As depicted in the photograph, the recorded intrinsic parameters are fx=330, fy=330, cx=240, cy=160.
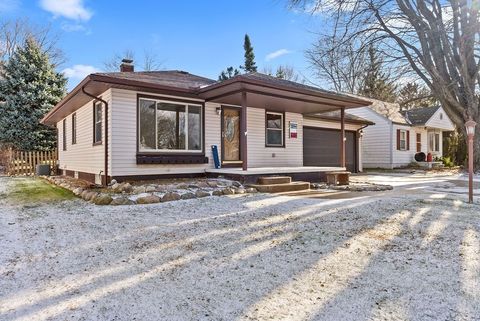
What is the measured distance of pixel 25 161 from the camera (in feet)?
47.9

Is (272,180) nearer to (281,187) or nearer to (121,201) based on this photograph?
(281,187)

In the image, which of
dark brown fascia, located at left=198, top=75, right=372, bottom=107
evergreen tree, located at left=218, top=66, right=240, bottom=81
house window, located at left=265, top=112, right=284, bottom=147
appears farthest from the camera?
evergreen tree, located at left=218, top=66, right=240, bottom=81

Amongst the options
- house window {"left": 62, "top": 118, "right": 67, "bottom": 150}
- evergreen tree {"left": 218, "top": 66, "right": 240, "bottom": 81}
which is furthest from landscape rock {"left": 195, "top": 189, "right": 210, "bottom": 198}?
evergreen tree {"left": 218, "top": 66, "right": 240, "bottom": 81}

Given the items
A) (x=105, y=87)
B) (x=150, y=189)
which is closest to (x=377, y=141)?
(x=150, y=189)

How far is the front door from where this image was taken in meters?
10.0

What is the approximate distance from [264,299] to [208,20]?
13.9m

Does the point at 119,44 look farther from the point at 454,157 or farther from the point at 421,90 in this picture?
the point at 454,157

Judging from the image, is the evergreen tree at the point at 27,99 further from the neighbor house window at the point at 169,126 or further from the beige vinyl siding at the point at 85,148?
the neighbor house window at the point at 169,126

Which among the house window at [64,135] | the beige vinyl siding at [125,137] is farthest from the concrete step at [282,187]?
the house window at [64,135]

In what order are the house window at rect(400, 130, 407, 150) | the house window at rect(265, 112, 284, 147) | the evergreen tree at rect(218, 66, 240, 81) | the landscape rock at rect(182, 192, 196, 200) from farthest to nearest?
1. the evergreen tree at rect(218, 66, 240, 81)
2. the house window at rect(400, 130, 407, 150)
3. the house window at rect(265, 112, 284, 147)
4. the landscape rock at rect(182, 192, 196, 200)

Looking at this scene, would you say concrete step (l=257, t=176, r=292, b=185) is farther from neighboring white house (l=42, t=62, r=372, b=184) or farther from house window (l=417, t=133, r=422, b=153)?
house window (l=417, t=133, r=422, b=153)

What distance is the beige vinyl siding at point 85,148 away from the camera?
8.73 meters

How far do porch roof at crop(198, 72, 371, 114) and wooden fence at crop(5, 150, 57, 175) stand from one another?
32.4 ft

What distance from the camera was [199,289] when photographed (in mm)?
2689
